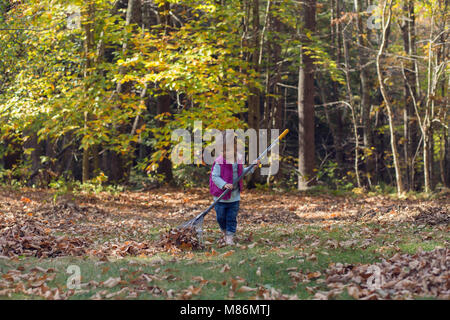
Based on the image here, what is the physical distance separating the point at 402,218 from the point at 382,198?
626 centimetres

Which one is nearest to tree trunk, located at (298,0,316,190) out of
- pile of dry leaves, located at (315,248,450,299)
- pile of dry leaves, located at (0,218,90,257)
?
pile of dry leaves, located at (0,218,90,257)

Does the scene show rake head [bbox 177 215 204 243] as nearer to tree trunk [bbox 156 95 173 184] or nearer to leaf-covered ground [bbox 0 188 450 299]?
leaf-covered ground [bbox 0 188 450 299]

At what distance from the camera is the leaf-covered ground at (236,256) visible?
582 centimetres

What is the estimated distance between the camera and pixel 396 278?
235 inches

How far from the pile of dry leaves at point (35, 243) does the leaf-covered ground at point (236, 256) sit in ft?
0.05

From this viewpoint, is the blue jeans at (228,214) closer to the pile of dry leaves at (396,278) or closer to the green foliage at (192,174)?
the pile of dry leaves at (396,278)

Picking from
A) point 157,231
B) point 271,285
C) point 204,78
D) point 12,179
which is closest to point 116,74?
point 204,78

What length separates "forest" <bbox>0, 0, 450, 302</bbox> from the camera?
6328 millimetres

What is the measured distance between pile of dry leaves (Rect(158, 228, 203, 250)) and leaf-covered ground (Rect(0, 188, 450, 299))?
42 millimetres

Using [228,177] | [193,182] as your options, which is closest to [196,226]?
[228,177]

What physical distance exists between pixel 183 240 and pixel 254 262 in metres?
1.67

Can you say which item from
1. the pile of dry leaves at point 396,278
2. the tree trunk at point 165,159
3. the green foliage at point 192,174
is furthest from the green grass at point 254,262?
the green foliage at point 192,174

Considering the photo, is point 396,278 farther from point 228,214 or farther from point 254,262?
point 228,214
